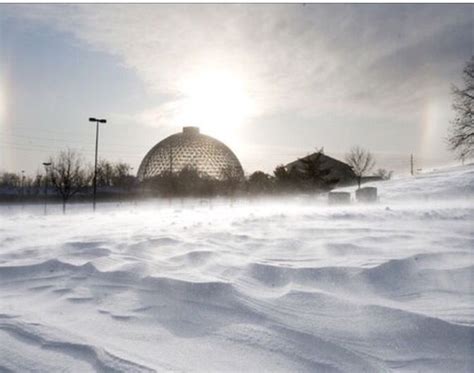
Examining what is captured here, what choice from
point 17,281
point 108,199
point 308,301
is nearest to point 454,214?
point 308,301

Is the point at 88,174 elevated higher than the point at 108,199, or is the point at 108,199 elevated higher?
the point at 88,174

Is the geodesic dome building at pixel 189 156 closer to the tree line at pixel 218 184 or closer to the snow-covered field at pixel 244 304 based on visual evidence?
the tree line at pixel 218 184

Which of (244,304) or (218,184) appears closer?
(244,304)

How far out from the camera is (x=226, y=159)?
287 feet

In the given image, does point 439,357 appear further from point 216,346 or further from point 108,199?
point 108,199

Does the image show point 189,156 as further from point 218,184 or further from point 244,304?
point 244,304

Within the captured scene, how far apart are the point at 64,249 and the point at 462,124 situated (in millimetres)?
31690

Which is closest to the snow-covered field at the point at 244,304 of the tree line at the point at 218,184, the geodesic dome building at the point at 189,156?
the tree line at the point at 218,184

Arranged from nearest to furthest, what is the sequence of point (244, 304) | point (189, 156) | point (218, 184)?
point (244, 304)
point (218, 184)
point (189, 156)

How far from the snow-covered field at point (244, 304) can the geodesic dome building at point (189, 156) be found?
73.0m

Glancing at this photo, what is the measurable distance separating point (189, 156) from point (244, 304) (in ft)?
262

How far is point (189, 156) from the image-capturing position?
3209 inches

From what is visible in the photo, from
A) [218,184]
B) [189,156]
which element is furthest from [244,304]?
[189,156]

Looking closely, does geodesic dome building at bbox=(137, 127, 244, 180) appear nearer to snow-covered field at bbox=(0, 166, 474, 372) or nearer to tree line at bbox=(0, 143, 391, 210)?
tree line at bbox=(0, 143, 391, 210)
